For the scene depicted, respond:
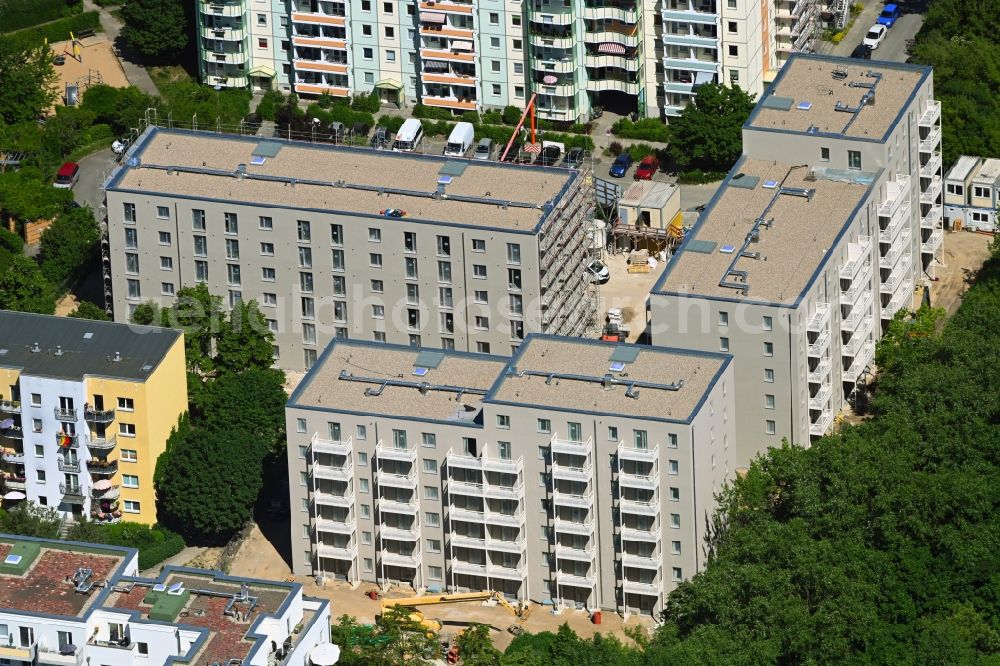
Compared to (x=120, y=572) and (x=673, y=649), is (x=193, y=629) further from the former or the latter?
(x=673, y=649)

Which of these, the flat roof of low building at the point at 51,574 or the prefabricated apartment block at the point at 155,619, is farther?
the flat roof of low building at the point at 51,574

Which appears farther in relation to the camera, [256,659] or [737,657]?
[737,657]

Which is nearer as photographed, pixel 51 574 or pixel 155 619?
pixel 155 619

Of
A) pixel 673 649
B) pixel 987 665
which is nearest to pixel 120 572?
pixel 673 649

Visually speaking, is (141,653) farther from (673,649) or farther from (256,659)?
(673,649)

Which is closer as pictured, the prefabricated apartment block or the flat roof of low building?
the prefabricated apartment block

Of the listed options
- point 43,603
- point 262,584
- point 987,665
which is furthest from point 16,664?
point 987,665
